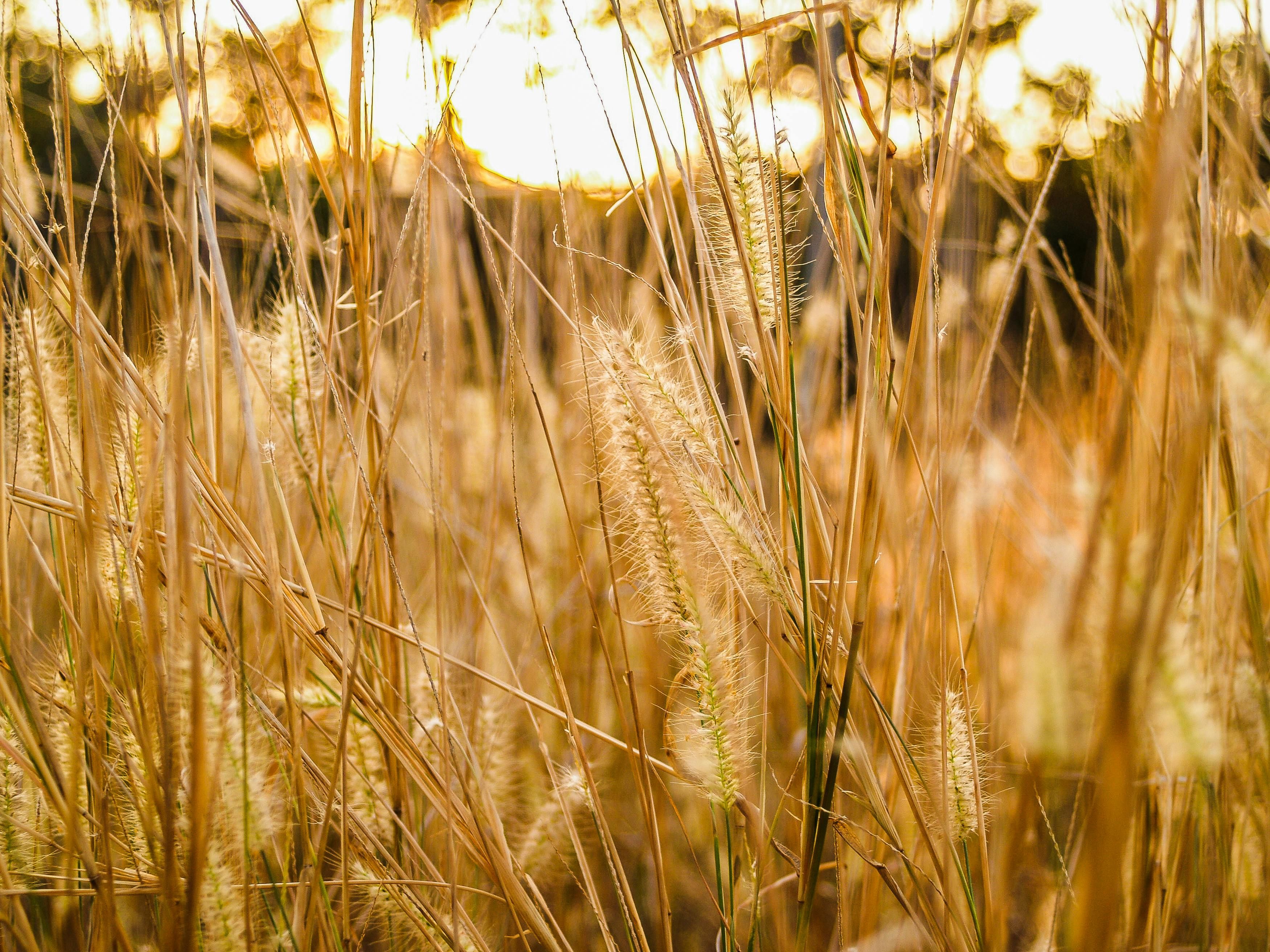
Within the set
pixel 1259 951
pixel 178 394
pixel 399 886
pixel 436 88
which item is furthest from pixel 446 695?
pixel 1259 951

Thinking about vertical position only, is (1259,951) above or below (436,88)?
below

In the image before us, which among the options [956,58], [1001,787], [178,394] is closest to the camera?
[178,394]

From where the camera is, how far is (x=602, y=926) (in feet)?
1.60

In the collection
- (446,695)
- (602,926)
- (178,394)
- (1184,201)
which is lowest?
(602,926)

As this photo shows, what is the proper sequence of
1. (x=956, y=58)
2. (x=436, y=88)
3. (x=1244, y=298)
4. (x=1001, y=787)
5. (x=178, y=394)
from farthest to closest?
(x=1001, y=787), (x=1244, y=298), (x=436, y=88), (x=956, y=58), (x=178, y=394)

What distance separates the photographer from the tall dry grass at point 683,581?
379mm

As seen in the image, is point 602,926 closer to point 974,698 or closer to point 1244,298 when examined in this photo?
point 974,698

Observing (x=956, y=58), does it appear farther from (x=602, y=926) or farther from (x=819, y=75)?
(x=602, y=926)

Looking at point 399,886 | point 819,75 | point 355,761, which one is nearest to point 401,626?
point 355,761

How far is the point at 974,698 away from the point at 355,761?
57 centimetres

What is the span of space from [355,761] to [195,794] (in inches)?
12.4

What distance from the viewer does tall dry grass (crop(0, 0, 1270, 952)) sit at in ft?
1.24

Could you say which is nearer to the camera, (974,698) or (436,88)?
(436,88)

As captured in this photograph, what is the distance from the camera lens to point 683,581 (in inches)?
19.2
